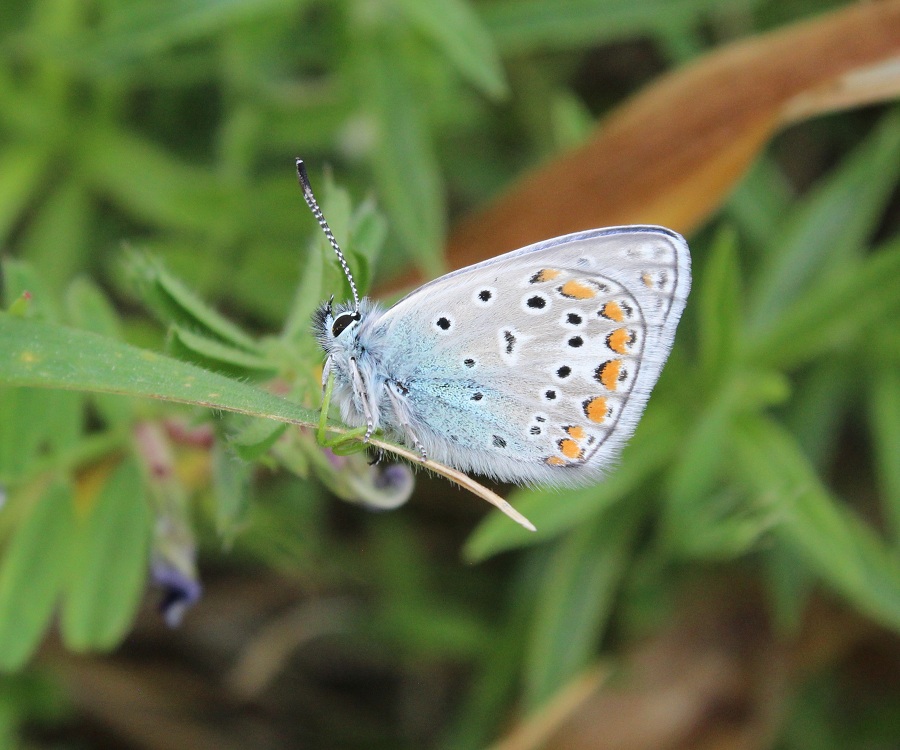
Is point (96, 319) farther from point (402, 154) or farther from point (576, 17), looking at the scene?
point (576, 17)

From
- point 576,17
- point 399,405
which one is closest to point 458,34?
point 576,17

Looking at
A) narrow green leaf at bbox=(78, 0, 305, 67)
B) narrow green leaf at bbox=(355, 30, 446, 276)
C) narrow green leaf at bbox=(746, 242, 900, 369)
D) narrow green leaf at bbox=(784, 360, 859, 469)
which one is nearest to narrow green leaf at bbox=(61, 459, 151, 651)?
narrow green leaf at bbox=(355, 30, 446, 276)

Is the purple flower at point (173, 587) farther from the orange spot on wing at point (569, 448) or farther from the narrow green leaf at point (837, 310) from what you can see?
A: the narrow green leaf at point (837, 310)

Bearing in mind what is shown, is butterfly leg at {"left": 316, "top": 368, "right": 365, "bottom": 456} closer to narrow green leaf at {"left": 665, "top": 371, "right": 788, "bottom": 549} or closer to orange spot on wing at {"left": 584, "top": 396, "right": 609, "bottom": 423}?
orange spot on wing at {"left": 584, "top": 396, "right": 609, "bottom": 423}

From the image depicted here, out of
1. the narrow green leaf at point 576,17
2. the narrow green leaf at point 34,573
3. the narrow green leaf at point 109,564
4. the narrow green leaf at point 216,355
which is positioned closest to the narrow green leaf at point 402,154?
the narrow green leaf at point 576,17

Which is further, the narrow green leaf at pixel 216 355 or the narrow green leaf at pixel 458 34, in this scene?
the narrow green leaf at pixel 458 34
